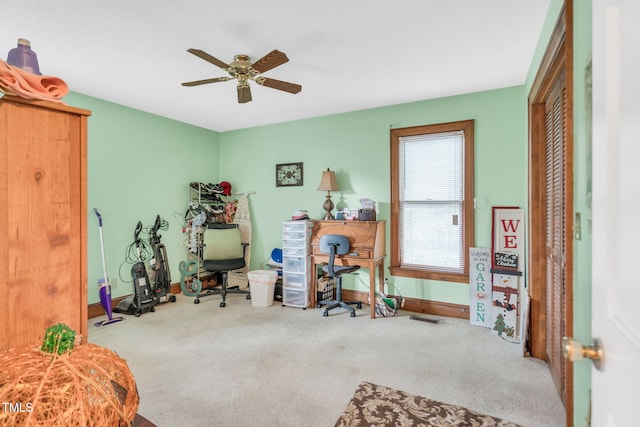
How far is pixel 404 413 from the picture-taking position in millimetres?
1938

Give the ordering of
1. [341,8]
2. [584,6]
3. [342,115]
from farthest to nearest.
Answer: [342,115], [341,8], [584,6]

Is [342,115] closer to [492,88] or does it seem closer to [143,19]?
[492,88]

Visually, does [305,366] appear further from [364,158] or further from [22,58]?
[364,158]

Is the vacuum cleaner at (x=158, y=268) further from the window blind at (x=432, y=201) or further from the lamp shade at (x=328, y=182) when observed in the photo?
the window blind at (x=432, y=201)

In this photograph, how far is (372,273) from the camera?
3631 millimetres

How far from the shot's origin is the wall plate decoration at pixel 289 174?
15.1ft

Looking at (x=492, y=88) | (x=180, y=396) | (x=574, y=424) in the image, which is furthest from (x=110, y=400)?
(x=492, y=88)

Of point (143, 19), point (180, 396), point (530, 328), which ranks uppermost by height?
point (143, 19)

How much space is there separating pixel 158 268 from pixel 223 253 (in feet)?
2.73

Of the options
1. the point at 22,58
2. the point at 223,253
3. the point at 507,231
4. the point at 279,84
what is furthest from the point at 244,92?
the point at 507,231

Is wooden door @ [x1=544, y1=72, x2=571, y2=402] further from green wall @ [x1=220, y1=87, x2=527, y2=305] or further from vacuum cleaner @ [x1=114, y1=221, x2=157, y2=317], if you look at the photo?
vacuum cleaner @ [x1=114, y1=221, x2=157, y2=317]

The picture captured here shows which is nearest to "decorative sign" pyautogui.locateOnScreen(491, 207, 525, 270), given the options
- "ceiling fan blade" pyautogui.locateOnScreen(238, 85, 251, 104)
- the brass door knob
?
"ceiling fan blade" pyautogui.locateOnScreen(238, 85, 251, 104)

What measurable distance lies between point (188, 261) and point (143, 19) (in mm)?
3396

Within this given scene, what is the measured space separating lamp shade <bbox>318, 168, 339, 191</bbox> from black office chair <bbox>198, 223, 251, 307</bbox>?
148 cm
